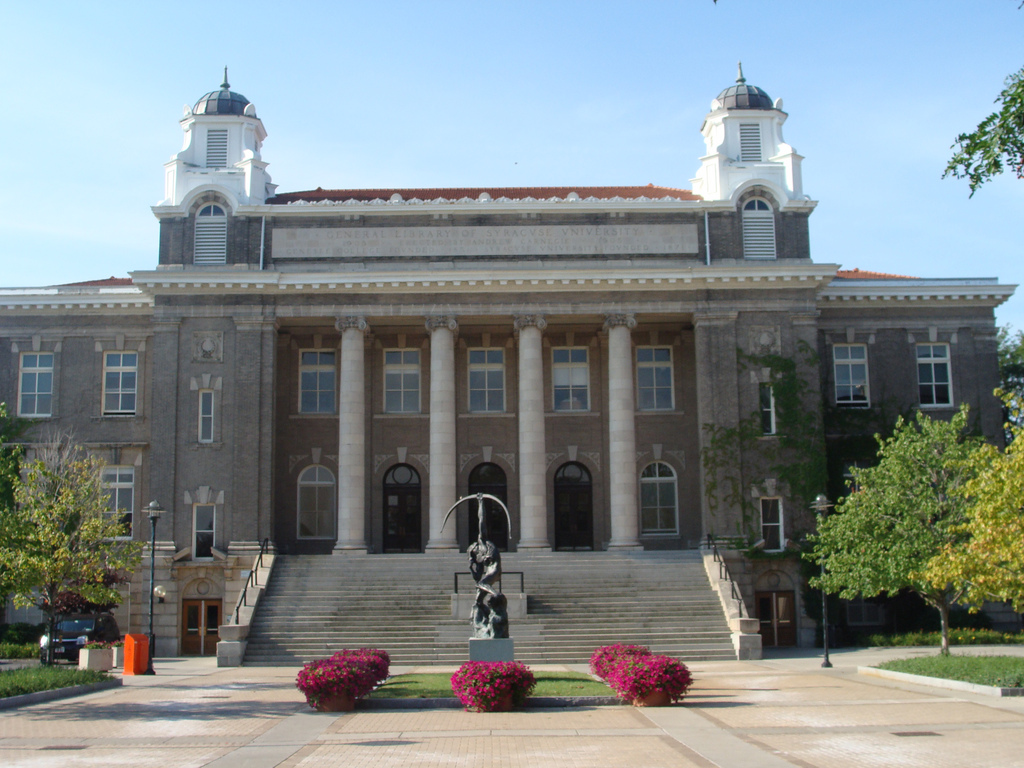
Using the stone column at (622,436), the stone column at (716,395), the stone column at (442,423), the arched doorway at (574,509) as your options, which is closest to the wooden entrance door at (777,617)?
the stone column at (716,395)

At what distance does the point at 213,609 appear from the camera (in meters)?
35.2

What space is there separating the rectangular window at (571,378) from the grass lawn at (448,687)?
16751 millimetres

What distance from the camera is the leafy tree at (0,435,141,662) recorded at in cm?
2359

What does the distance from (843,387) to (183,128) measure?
2650 centimetres

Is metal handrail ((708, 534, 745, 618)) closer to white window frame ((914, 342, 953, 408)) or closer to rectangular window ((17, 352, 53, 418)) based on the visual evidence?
white window frame ((914, 342, 953, 408))

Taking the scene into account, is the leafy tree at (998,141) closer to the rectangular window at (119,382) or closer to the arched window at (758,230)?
the arched window at (758,230)

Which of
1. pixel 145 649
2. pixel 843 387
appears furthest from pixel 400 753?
pixel 843 387

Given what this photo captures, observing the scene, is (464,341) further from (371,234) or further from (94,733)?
(94,733)

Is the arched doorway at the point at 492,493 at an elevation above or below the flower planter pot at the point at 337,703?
above

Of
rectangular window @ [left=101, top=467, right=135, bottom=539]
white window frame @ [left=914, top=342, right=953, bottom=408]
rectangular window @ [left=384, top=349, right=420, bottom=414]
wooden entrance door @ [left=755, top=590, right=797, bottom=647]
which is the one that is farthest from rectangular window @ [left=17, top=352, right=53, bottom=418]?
white window frame @ [left=914, top=342, right=953, bottom=408]

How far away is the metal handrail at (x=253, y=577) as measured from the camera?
31.2 m

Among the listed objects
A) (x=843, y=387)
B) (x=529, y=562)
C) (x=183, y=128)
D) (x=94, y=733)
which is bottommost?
(x=94, y=733)

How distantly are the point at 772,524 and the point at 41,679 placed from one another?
2366 cm

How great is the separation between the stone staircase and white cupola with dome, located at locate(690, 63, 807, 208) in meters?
13.4
